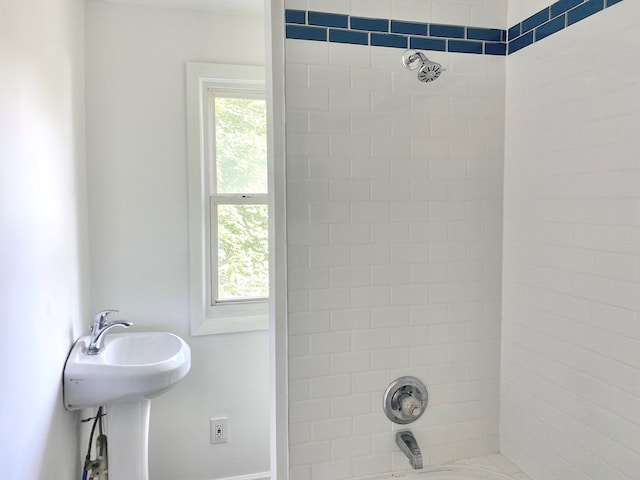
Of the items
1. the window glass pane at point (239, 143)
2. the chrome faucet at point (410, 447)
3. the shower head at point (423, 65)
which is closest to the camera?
the shower head at point (423, 65)

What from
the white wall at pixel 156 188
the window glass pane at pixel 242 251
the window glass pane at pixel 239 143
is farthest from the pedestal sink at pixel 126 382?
the window glass pane at pixel 239 143

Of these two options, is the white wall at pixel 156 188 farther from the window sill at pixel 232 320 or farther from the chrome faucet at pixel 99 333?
the chrome faucet at pixel 99 333

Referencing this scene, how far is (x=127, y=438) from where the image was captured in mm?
A: 1964

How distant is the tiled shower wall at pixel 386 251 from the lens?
4.94 ft

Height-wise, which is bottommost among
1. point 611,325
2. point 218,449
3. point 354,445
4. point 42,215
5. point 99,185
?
point 218,449

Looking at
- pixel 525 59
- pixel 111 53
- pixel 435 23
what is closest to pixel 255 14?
pixel 111 53

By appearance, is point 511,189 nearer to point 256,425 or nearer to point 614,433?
point 614,433

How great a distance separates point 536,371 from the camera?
151 cm

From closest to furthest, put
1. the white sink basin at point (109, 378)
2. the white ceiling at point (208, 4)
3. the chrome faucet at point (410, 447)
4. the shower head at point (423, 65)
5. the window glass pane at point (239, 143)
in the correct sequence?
the shower head at point (423, 65) < the chrome faucet at point (410, 447) < the white sink basin at point (109, 378) < the white ceiling at point (208, 4) < the window glass pane at point (239, 143)

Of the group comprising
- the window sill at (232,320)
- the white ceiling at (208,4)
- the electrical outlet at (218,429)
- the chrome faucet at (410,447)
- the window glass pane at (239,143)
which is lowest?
the electrical outlet at (218,429)

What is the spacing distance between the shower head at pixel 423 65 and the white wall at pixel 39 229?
3.65 feet

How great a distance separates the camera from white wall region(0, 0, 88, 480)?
1.23m

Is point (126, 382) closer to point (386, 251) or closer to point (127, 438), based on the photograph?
point (127, 438)

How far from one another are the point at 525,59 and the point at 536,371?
103cm
